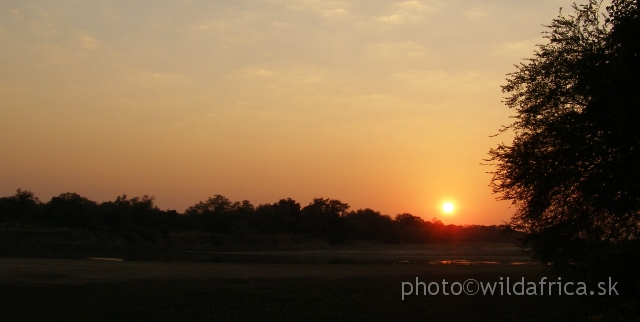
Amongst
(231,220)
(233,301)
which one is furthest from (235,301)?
(231,220)

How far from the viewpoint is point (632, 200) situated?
15.8 m

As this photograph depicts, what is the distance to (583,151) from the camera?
16422 mm

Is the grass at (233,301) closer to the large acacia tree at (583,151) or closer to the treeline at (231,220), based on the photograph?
the large acacia tree at (583,151)

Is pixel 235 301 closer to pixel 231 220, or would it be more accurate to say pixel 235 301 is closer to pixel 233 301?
pixel 233 301

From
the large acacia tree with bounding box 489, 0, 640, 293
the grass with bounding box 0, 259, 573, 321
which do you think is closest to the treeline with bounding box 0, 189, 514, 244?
the grass with bounding box 0, 259, 573, 321

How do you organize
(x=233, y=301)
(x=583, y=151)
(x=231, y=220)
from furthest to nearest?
1. (x=231, y=220)
2. (x=233, y=301)
3. (x=583, y=151)

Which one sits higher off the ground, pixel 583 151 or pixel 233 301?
pixel 583 151

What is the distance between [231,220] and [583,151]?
88.6 m

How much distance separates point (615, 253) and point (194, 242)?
7491 cm

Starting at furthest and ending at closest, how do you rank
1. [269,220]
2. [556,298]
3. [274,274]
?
[269,220]
[274,274]
[556,298]

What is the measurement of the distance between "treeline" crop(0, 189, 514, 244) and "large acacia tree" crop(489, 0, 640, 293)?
7268 cm

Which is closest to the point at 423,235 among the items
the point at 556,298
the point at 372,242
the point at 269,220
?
the point at 372,242

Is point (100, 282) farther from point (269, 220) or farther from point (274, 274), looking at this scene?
point (269, 220)

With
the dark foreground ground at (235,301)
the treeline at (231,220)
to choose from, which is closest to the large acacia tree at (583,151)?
the dark foreground ground at (235,301)
